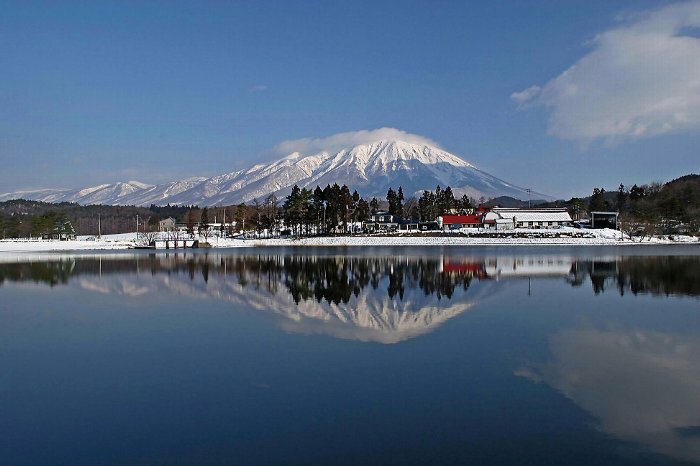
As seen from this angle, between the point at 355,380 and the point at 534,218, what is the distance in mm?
91541

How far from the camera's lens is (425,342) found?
405 inches

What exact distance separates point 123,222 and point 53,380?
550 feet

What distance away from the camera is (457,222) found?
88.8 meters

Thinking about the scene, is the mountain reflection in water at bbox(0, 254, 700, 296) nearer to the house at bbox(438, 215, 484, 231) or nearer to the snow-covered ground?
the snow-covered ground

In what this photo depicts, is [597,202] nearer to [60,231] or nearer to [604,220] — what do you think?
[604,220]

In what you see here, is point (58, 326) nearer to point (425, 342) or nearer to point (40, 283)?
point (425, 342)

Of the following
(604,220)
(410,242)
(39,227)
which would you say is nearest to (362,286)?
(410,242)

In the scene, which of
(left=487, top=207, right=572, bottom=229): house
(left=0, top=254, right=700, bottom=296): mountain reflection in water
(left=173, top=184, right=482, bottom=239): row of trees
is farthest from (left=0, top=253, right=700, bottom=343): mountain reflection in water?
(left=487, top=207, right=572, bottom=229): house

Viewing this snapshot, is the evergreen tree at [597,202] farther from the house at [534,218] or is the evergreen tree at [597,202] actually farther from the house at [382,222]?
the house at [382,222]

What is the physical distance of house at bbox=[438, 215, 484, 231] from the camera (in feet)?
289

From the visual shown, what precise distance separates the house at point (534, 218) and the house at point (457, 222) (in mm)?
4162

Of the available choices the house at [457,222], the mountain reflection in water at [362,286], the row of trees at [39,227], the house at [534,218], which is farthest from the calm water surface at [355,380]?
the house at [534,218]

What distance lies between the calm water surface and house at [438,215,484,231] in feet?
235

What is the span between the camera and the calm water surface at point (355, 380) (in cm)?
563
